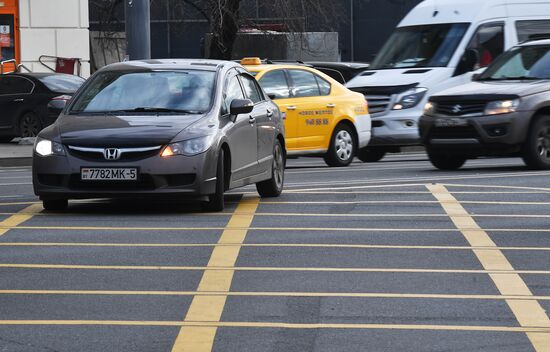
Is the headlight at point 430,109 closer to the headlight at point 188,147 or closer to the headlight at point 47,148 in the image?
Answer: the headlight at point 188,147

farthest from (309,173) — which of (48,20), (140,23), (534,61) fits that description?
(48,20)

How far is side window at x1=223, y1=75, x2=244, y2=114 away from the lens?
14039mm

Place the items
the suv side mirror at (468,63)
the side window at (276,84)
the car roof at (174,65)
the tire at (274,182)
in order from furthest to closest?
the suv side mirror at (468,63) < the side window at (276,84) < the tire at (274,182) < the car roof at (174,65)

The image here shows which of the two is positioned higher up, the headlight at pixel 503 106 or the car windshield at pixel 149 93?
the car windshield at pixel 149 93

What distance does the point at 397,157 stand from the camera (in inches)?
1061

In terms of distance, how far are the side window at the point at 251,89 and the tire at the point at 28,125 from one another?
14.5 meters

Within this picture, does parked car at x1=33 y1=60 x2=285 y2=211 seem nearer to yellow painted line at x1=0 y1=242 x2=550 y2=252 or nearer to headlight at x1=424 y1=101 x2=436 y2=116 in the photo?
yellow painted line at x1=0 y1=242 x2=550 y2=252

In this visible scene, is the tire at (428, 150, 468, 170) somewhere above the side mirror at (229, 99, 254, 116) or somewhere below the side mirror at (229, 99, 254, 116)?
below

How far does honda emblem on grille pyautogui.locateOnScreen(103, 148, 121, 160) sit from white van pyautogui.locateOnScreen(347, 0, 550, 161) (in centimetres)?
1132

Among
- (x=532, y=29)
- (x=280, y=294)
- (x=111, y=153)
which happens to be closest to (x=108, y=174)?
(x=111, y=153)

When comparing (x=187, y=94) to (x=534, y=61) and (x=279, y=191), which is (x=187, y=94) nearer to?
(x=279, y=191)

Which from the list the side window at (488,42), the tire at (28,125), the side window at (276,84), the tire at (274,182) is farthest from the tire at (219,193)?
the tire at (28,125)

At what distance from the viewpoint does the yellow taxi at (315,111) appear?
2142 centimetres

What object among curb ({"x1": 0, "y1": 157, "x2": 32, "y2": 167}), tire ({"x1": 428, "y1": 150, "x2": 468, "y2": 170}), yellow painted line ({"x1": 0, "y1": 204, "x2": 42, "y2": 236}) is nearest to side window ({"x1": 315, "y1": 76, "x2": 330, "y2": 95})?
tire ({"x1": 428, "y1": 150, "x2": 468, "y2": 170})
